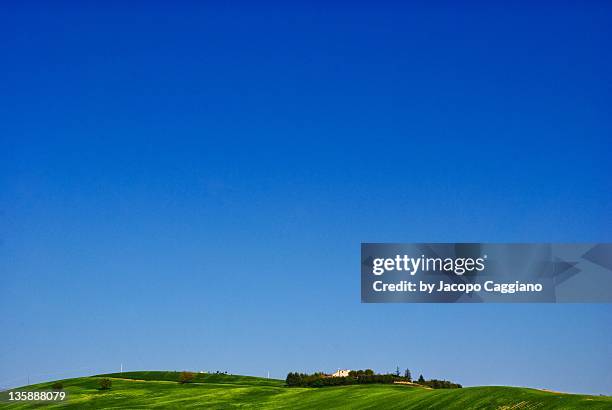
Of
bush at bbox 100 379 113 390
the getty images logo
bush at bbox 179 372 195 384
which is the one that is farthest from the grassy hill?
the getty images logo

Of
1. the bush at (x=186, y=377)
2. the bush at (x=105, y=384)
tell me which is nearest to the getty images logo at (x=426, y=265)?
the bush at (x=105, y=384)

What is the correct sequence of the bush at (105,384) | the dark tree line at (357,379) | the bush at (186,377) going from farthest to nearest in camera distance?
the bush at (186,377) → the bush at (105,384) → the dark tree line at (357,379)

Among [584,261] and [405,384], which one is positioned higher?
[584,261]

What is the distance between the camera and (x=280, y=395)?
85.2 meters

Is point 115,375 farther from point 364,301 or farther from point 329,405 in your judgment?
point 364,301

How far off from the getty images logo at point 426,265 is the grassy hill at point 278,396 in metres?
9.04

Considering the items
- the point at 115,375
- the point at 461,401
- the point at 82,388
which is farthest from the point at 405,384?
the point at 115,375

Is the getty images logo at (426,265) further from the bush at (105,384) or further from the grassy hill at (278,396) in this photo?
the bush at (105,384)

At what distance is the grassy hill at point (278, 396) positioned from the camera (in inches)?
2106

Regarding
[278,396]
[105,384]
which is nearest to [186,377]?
[105,384]

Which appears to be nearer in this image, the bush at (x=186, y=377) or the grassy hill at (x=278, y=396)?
the grassy hill at (x=278, y=396)

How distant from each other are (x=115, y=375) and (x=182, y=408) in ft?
166

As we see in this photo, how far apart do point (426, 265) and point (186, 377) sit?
65.7 m

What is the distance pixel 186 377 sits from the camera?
377ft
